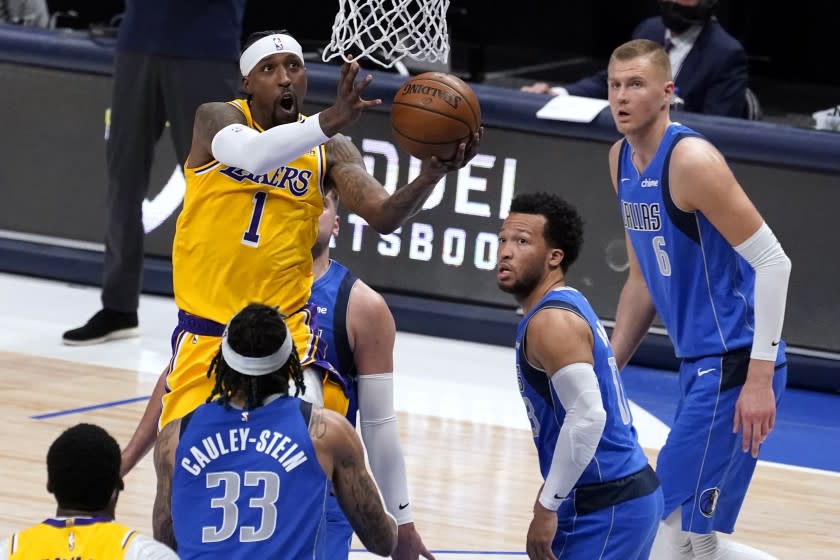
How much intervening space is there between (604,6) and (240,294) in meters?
14.3

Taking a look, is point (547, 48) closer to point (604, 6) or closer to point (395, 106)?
point (604, 6)

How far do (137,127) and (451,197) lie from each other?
5.60ft

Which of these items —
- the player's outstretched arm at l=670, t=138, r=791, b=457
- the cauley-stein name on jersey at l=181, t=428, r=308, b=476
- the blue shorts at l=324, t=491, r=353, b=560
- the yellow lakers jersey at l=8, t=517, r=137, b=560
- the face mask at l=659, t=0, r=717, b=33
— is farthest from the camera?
the face mask at l=659, t=0, r=717, b=33

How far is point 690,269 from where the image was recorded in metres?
4.66

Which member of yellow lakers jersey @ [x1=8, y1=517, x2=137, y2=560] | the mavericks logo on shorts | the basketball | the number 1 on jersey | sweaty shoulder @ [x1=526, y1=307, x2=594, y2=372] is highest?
the basketball

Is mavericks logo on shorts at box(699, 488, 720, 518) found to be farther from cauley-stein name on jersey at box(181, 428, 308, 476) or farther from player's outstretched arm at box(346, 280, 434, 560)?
Answer: cauley-stein name on jersey at box(181, 428, 308, 476)

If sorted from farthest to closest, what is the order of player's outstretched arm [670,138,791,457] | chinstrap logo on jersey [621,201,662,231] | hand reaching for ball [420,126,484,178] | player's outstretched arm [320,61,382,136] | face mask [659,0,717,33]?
face mask [659,0,717,33] → chinstrap logo on jersey [621,201,662,231] → player's outstretched arm [670,138,791,457] → hand reaching for ball [420,126,484,178] → player's outstretched arm [320,61,382,136]

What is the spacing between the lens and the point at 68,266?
8.91 metres

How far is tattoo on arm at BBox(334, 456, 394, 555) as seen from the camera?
3516 mm

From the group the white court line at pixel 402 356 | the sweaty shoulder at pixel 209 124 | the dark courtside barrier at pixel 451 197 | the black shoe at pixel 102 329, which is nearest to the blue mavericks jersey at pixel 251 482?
the sweaty shoulder at pixel 209 124

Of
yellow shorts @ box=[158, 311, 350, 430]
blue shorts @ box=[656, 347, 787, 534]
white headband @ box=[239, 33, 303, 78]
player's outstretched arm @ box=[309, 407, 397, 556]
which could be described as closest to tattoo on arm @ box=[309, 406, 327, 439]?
player's outstretched arm @ box=[309, 407, 397, 556]

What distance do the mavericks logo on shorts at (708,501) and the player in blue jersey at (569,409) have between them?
0.47m

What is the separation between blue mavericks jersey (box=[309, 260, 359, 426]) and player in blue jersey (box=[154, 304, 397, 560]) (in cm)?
106

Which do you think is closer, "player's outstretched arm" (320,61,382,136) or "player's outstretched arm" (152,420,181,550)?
"player's outstretched arm" (152,420,181,550)
